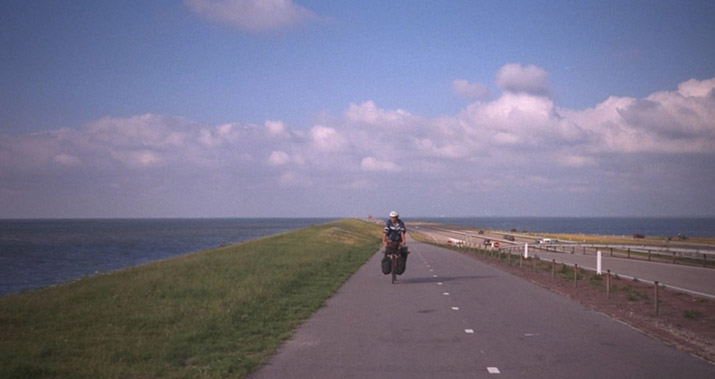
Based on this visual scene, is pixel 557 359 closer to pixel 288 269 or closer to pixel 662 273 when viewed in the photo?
pixel 288 269

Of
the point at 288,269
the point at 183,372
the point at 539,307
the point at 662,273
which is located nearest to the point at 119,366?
the point at 183,372

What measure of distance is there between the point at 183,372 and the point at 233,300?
6.50m

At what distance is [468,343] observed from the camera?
953 cm

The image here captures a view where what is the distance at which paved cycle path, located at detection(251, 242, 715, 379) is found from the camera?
308 inches

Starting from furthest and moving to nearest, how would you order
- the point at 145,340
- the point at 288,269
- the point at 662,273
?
the point at 662,273 < the point at 288,269 < the point at 145,340

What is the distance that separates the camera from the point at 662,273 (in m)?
25.2

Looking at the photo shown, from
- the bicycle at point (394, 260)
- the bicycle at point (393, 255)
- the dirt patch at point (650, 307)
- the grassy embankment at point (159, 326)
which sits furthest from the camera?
the bicycle at point (394, 260)

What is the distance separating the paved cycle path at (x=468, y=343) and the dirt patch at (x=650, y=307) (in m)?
0.39

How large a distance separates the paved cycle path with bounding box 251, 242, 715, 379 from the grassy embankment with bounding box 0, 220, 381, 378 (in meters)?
0.69

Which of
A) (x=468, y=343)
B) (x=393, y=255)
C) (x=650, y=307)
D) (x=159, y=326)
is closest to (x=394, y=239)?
(x=393, y=255)

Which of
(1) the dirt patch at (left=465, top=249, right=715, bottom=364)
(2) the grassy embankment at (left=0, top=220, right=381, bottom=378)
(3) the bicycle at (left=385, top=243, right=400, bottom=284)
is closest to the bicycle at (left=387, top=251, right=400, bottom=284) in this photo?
(3) the bicycle at (left=385, top=243, right=400, bottom=284)

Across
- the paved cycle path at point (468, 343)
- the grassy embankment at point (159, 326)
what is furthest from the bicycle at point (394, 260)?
the paved cycle path at point (468, 343)

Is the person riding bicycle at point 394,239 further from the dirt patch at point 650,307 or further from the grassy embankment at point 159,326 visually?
the dirt patch at point 650,307

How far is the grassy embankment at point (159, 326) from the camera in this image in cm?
794
